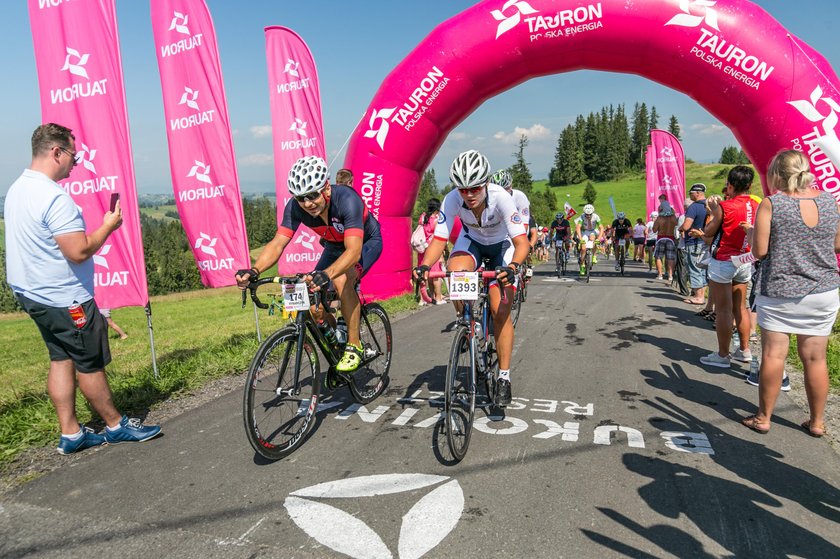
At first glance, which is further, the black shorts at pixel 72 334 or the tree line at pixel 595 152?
the tree line at pixel 595 152

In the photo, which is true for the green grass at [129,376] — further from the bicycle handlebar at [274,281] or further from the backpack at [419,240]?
the bicycle handlebar at [274,281]

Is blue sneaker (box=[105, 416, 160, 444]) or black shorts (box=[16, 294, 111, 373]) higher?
black shorts (box=[16, 294, 111, 373])

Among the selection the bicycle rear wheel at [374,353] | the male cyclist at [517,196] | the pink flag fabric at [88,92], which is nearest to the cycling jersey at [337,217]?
the bicycle rear wheel at [374,353]

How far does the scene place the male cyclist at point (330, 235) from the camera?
12.9ft

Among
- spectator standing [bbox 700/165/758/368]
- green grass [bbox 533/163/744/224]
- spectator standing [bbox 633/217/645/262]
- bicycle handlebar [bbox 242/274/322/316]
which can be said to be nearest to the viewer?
bicycle handlebar [bbox 242/274/322/316]

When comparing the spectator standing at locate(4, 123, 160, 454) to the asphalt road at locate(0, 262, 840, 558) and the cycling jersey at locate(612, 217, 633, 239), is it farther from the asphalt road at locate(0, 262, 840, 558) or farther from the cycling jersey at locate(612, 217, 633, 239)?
the cycling jersey at locate(612, 217, 633, 239)

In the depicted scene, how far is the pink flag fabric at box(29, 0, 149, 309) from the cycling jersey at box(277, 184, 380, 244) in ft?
7.75

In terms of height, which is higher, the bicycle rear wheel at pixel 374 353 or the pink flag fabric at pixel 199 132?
the pink flag fabric at pixel 199 132

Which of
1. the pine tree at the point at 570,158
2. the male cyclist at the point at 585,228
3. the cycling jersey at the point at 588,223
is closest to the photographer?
the male cyclist at the point at 585,228

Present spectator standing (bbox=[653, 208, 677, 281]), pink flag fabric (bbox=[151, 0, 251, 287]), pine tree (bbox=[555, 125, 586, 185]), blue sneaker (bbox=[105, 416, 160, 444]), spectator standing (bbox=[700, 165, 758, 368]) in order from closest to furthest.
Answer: blue sneaker (bbox=[105, 416, 160, 444])
spectator standing (bbox=[700, 165, 758, 368])
pink flag fabric (bbox=[151, 0, 251, 287])
spectator standing (bbox=[653, 208, 677, 281])
pine tree (bbox=[555, 125, 586, 185])

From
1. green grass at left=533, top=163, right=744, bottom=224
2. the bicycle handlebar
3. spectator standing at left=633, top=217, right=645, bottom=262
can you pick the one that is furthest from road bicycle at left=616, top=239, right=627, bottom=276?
green grass at left=533, top=163, right=744, bottom=224

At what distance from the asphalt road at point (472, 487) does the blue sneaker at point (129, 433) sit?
0.13m

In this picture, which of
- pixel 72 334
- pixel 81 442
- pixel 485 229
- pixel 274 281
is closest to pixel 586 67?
pixel 485 229

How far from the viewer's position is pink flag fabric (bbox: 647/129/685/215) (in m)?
18.0
